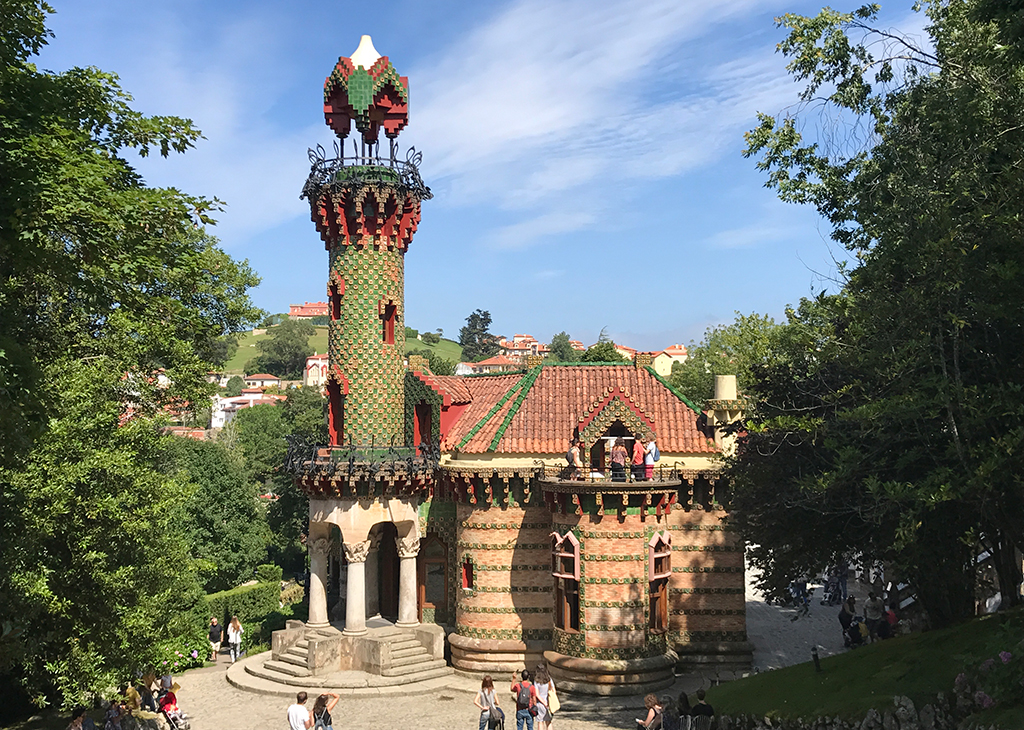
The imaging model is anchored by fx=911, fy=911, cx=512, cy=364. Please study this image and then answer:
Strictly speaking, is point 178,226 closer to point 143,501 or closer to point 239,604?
point 143,501

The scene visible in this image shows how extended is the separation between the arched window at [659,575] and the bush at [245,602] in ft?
64.2

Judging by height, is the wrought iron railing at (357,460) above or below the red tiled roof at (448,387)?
below

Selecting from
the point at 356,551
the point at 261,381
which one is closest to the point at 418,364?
the point at 356,551

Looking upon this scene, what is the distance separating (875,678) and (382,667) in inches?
535

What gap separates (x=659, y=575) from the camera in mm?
25469

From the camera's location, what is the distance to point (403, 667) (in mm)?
25719

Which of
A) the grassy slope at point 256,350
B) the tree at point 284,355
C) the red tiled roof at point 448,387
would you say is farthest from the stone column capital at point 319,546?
the tree at point 284,355


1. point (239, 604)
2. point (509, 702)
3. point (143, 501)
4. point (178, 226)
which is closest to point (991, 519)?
point (509, 702)

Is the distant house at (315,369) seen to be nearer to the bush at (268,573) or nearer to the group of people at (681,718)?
the bush at (268,573)

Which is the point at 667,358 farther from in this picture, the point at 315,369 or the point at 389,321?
the point at 389,321

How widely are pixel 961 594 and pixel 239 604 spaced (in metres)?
28.5

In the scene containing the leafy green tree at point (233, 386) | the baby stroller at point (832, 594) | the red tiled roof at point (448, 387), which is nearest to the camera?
the red tiled roof at point (448, 387)

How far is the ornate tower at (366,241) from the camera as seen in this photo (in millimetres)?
27203

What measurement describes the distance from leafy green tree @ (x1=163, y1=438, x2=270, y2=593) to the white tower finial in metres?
20.2
